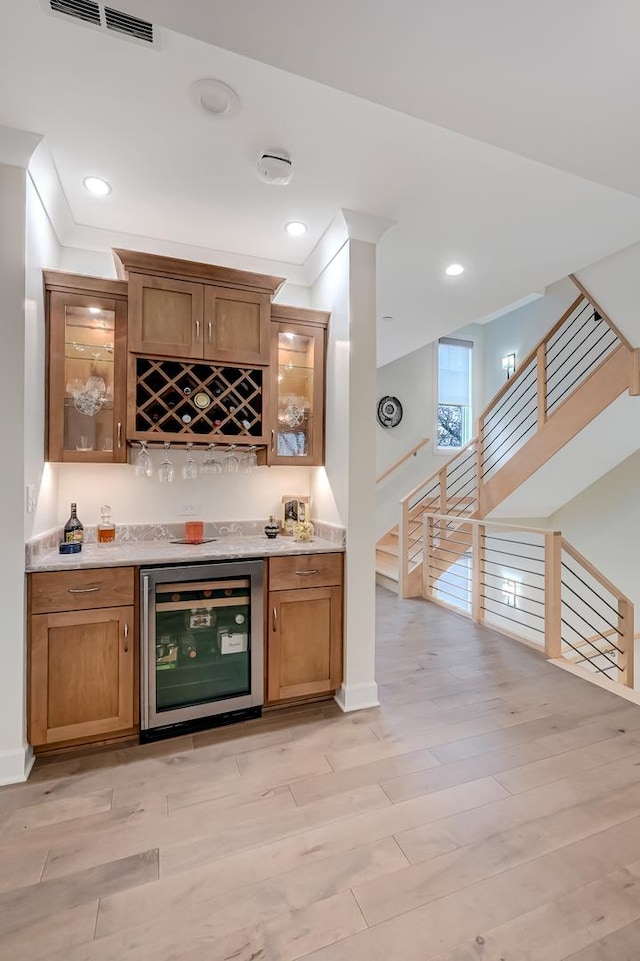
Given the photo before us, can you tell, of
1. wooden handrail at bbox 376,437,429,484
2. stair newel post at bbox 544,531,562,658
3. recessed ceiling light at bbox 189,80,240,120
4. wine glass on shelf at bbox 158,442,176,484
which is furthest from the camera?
wooden handrail at bbox 376,437,429,484

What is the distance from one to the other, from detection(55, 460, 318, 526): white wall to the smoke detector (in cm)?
168

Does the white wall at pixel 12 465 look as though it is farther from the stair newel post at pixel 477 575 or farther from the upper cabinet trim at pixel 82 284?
the stair newel post at pixel 477 575

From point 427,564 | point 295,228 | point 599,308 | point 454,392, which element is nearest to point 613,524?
point 427,564

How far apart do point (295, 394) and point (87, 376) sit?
1280mm

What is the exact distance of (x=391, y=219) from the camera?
2.66 m

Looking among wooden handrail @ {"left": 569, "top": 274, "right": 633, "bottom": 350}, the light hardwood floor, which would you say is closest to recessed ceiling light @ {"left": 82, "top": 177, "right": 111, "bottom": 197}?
the light hardwood floor

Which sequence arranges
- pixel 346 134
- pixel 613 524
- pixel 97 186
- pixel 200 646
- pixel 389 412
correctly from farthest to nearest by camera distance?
pixel 389 412, pixel 613 524, pixel 200 646, pixel 97 186, pixel 346 134

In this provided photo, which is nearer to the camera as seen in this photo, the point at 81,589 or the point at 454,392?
the point at 81,589

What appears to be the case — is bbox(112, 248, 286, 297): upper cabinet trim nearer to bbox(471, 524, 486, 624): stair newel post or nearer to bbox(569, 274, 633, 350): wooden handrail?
bbox(569, 274, 633, 350): wooden handrail

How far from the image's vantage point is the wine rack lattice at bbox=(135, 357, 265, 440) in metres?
2.61

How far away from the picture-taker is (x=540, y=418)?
457 cm

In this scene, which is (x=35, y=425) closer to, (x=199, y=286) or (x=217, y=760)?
(x=199, y=286)

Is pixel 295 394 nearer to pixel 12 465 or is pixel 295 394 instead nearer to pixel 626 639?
pixel 12 465

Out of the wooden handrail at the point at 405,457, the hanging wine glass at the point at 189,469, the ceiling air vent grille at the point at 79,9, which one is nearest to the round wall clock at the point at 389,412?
the wooden handrail at the point at 405,457
